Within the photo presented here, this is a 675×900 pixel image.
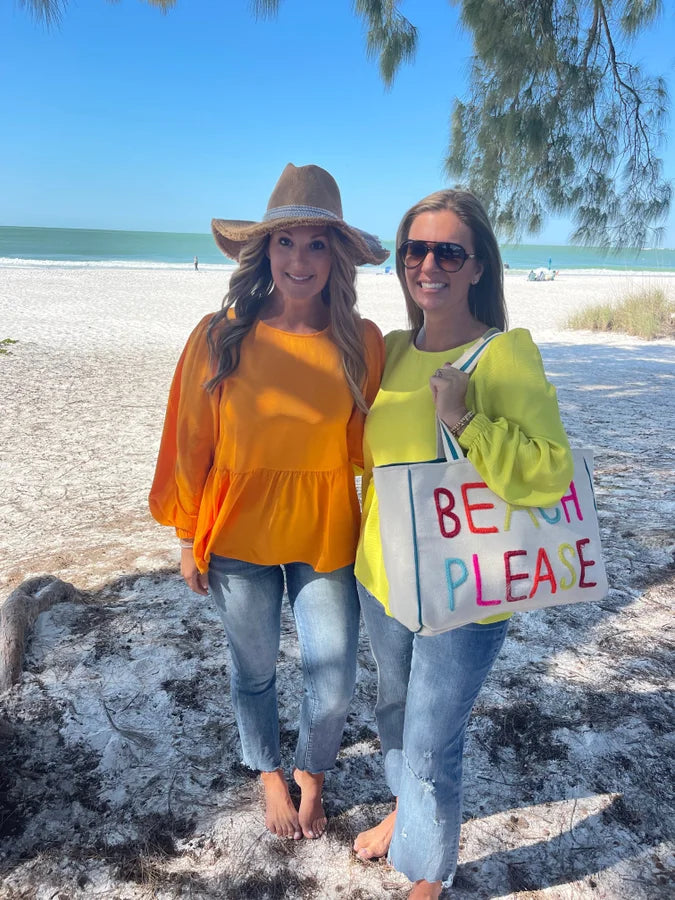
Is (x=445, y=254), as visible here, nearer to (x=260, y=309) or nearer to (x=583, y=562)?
(x=260, y=309)

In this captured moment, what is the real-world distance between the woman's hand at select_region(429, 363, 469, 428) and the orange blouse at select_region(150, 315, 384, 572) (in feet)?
1.41

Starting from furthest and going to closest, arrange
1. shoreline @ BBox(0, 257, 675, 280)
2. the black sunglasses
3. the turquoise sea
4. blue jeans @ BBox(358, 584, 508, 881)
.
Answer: shoreline @ BBox(0, 257, 675, 280)
the turquoise sea
the black sunglasses
blue jeans @ BBox(358, 584, 508, 881)

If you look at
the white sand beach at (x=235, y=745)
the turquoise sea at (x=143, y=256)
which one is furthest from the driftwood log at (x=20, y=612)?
the turquoise sea at (x=143, y=256)

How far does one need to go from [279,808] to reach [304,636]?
0.59 metres

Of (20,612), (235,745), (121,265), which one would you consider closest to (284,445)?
(235,745)

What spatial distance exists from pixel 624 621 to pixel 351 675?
1789mm

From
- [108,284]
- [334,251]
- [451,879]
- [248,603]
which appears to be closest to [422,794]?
[451,879]

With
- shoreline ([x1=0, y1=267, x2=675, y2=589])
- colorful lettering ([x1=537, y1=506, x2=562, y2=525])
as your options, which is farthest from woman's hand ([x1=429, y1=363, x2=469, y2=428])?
shoreline ([x1=0, y1=267, x2=675, y2=589])

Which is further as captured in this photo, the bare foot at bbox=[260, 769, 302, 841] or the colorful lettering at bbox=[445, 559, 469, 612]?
the bare foot at bbox=[260, 769, 302, 841]

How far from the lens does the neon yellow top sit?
1290mm

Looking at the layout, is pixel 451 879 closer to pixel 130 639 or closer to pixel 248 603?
pixel 248 603

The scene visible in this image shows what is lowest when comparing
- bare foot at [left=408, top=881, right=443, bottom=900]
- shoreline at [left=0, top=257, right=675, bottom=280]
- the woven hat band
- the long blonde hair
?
bare foot at [left=408, top=881, right=443, bottom=900]

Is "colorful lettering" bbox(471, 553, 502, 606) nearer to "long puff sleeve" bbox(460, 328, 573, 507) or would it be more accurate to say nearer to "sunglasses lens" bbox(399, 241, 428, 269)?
"long puff sleeve" bbox(460, 328, 573, 507)

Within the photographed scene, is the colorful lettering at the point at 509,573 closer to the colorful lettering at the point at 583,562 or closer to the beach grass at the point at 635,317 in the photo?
the colorful lettering at the point at 583,562
